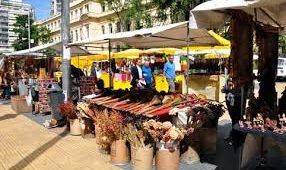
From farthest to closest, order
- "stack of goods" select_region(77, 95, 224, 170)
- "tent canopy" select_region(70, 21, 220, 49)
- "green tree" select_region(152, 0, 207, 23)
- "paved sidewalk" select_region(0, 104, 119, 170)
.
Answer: "green tree" select_region(152, 0, 207, 23)
"tent canopy" select_region(70, 21, 220, 49)
"paved sidewalk" select_region(0, 104, 119, 170)
"stack of goods" select_region(77, 95, 224, 170)

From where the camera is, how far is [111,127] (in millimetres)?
6742

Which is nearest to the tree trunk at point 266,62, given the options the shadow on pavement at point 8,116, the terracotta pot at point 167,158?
the terracotta pot at point 167,158

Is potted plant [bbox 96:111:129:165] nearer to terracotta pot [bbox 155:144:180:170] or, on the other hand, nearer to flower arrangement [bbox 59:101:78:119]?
terracotta pot [bbox 155:144:180:170]

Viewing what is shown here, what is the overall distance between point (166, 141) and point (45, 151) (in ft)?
9.32

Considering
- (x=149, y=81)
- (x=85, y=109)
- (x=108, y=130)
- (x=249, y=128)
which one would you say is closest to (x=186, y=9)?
(x=149, y=81)

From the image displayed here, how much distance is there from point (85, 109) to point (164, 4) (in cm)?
1838

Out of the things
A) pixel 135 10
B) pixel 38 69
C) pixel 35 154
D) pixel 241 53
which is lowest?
pixel 35 154

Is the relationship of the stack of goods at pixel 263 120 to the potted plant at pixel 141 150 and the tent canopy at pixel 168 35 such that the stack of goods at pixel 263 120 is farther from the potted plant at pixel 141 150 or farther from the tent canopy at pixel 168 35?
the tent canopy at pixel 168 35

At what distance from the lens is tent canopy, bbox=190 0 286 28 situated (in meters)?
4.76

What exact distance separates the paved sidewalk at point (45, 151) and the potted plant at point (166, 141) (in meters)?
0.91

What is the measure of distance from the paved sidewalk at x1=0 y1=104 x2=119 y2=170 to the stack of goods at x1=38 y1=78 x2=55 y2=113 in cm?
204

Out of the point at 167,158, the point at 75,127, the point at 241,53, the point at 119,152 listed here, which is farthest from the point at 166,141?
the point at 75,127

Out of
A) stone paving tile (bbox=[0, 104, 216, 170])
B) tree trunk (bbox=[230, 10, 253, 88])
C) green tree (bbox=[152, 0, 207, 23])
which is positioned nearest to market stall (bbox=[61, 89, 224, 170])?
stone paving tile (bbox=[0, 104, 216, 170])

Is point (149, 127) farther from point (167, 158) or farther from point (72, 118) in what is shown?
point (72, 118)
